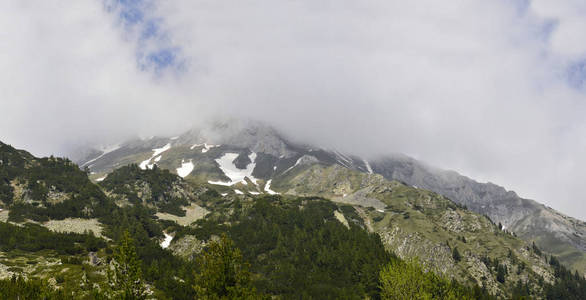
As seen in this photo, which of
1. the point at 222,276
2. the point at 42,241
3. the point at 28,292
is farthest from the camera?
the point at 42,241

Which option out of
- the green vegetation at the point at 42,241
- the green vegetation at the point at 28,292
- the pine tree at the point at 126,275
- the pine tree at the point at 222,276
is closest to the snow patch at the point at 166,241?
the green vegetation at the point at 42,241

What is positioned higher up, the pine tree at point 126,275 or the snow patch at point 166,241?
the snow patch at point 166,241

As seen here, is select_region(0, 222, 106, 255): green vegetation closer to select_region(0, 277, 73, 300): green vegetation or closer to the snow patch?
the snow patch

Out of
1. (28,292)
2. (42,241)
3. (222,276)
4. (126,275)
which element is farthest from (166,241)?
(222,276)

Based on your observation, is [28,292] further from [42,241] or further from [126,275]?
[42,241]

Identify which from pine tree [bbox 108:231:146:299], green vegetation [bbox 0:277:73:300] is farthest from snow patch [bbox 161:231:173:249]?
pine tree [bbox 108:231:146:299]

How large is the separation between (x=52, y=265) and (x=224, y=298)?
54894 millimetres

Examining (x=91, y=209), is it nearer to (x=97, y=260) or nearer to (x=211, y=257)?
(x=97, y=260)

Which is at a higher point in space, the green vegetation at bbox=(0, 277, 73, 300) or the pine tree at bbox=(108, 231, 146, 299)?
the pine tree at bbox=(108, 231, 146, 299)

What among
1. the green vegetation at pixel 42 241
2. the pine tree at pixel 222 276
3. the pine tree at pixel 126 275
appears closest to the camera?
the pine tree at pixel 222 276

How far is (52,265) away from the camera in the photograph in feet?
245

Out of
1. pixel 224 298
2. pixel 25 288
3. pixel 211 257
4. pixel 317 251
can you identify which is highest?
pixel 317 251

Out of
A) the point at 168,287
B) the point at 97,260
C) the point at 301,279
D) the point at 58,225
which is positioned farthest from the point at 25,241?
the point at 301,279

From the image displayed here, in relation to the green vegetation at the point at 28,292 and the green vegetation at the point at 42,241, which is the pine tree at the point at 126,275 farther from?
the green vegetation at the point at 42,241
